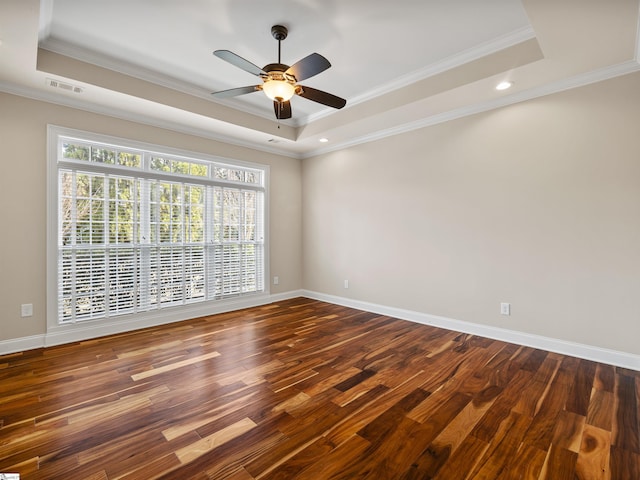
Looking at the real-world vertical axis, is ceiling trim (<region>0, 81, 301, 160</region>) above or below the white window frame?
above

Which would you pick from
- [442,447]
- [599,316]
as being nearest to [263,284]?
[442,447]

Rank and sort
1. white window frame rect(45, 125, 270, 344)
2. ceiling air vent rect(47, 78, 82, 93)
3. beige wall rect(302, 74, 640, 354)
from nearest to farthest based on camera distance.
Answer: beige wall rect(302, 74, 640, 354) < ceiling air vent rect(47, 78, 82, 93) < white window frame rect(45, 125, 270, 344)

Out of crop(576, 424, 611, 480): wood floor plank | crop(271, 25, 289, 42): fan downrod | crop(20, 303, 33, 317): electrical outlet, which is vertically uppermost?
crop(271, 25, 289, 42): fan downrod

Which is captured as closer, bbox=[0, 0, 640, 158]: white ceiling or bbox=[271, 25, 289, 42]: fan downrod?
bbox=[0, 0, 640, 158]: white ceiling

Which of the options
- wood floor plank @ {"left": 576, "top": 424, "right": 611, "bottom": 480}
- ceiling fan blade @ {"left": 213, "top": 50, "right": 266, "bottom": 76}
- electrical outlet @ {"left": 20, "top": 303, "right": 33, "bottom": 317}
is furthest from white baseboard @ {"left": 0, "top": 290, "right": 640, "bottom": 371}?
ceiling fan blade @ {"left": 213, "top": 50, "right": 266, "bottom": 76}

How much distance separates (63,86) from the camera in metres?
3.14

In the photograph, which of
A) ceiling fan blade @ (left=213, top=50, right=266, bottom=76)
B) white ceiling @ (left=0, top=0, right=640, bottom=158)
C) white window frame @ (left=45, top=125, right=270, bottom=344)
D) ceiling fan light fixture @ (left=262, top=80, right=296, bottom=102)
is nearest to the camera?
ceiling fan blade @ (left=213, top=50, right=266, bottom=76)

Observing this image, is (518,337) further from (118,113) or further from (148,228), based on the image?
(118,113)

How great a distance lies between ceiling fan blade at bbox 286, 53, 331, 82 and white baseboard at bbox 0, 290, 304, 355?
347 cm

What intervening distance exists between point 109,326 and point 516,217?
494 centimetres

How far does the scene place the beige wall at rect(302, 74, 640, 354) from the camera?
2.86m

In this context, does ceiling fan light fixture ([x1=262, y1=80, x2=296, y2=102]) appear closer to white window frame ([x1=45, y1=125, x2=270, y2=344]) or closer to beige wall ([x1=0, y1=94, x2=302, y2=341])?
white window frame ([x1=45, y1=125, x2=270, y2=344])

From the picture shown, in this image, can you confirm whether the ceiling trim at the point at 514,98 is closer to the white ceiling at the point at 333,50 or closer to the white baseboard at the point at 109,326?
the white ceiling at the point at 333,50

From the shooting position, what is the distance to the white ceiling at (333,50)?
7.80ft
